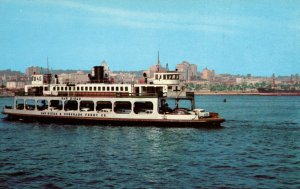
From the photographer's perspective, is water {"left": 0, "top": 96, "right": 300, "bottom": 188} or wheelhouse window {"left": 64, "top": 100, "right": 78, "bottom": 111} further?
wheelhouse window {"left": 64, "top": 100, "right": 78, "bottom": 111}

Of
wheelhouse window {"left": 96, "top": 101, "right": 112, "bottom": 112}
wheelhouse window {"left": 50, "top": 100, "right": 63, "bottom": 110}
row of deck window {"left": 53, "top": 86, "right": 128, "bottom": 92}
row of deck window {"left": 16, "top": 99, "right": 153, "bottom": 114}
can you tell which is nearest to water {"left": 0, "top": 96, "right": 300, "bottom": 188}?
row of deck window {"left": 16, "top": 99, "right": 153, "bottom": 114}

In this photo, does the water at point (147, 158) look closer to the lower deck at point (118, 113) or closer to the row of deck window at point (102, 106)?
the lower deck at point (118, 113)

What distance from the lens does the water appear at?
3145 centimetres

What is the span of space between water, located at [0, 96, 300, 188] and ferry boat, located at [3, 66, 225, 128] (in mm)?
1615

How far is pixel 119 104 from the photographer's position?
70500mm

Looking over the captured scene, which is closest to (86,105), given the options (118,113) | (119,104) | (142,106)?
(119,104)

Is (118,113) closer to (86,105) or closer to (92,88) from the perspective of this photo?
(92,88)

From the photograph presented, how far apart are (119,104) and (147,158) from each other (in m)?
31.4

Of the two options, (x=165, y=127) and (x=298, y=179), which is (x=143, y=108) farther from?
(x=298, y=179)

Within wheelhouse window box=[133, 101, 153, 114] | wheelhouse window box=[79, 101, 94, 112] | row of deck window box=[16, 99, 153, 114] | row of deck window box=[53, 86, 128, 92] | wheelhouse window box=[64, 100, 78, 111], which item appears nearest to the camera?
row of deck window box=[16, 99, 153, 114]

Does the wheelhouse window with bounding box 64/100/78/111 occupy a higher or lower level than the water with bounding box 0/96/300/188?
higher

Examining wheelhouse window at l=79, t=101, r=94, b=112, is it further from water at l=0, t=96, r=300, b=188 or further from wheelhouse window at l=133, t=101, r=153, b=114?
water at l=0, t=96, r=300, b=188

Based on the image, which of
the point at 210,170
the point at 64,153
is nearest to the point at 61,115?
the point at 64,153

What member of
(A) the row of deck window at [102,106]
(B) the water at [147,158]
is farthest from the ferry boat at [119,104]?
(B) the water at [147,158]
